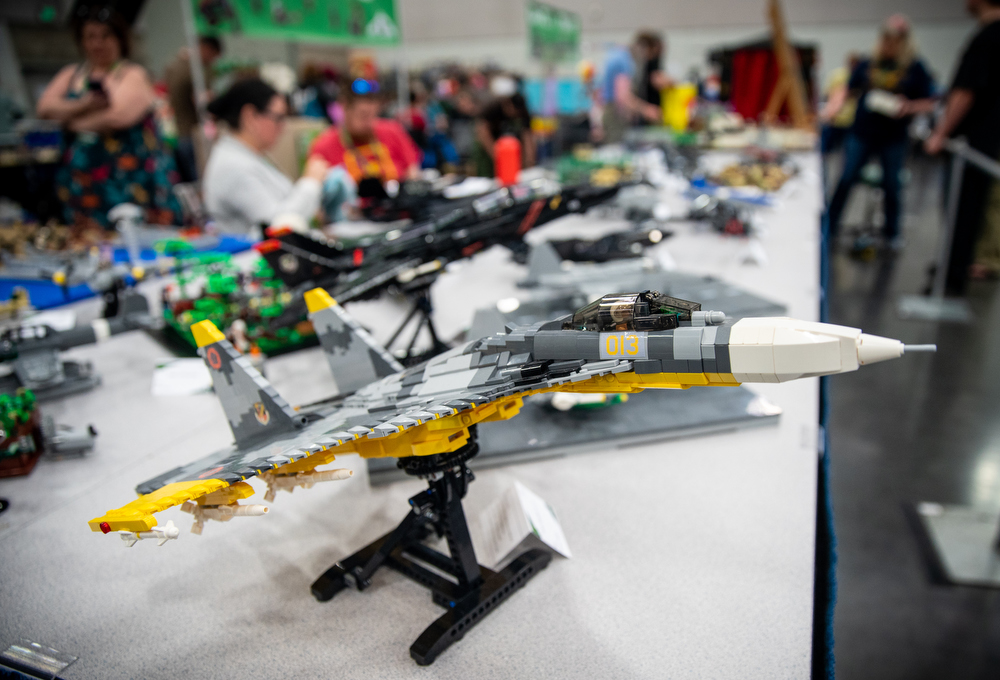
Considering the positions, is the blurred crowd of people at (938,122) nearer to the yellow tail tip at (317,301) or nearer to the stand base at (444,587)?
the stand base at (444,587)

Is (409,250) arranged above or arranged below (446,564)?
above

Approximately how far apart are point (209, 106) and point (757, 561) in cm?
473

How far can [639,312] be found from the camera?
1.54m

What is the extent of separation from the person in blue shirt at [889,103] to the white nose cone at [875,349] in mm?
7598

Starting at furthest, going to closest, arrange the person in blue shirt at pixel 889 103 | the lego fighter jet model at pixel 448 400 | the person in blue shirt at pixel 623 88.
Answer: the person in blue shirt at pixel 623 88 → the person in blue shirt at pixel 889 103 → the lego fighter jet model at pixel 448 400

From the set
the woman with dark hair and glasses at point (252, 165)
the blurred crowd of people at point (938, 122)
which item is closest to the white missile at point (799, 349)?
the woman with dark hair and glasses at point (252, 165)

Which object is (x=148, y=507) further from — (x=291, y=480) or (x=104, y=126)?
(x=104, y=126)

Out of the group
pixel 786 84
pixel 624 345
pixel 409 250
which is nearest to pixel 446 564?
pixel 624 345

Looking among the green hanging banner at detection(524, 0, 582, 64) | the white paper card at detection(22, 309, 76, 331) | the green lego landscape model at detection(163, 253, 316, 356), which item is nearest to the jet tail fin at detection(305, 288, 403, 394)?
the green lego landscape model at detection(163, 253, 316, 356)

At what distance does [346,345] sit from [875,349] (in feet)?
5.06

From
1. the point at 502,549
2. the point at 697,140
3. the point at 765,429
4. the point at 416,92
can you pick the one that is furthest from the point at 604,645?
the point at 416,92

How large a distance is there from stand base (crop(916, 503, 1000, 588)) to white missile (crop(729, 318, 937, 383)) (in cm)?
285

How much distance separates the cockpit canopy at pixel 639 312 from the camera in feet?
5.00

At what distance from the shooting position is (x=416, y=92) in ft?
40.7
